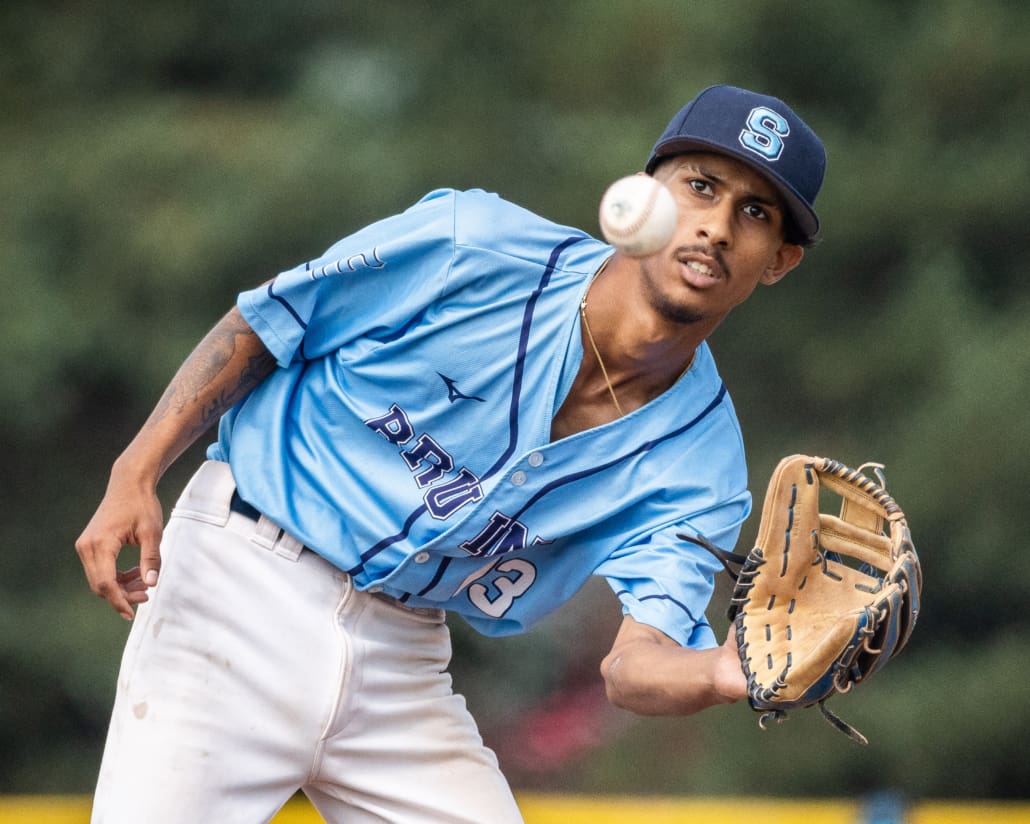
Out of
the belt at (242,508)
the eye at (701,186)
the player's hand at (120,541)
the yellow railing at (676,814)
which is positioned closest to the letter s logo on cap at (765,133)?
the eye at (701,186)

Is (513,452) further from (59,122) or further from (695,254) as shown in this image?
(59,122)

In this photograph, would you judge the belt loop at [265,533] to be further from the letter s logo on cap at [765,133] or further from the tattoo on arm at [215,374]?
the letter s logo on cap at [765,133]

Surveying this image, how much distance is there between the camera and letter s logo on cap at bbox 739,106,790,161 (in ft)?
9.21

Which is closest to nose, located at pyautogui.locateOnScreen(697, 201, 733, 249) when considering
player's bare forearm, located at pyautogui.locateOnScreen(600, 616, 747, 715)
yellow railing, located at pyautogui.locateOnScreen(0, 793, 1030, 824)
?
player's bare forearm, located at pyautogui.locateOnScreen(600, 616, 747, 715)

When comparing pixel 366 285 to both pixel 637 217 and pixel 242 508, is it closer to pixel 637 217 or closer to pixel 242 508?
pixel 242 508

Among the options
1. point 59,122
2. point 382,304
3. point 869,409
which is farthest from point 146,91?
point 382,304

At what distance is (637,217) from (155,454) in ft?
3.20

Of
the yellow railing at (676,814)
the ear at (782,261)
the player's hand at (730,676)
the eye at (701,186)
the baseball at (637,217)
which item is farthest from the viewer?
the yellow railing at (676,814)

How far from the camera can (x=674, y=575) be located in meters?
2.86

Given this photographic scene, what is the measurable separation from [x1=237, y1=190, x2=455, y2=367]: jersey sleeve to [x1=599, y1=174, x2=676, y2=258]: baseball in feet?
1.24

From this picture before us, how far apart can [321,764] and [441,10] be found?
673cm

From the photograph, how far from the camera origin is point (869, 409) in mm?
8141

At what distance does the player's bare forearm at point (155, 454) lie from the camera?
278cm

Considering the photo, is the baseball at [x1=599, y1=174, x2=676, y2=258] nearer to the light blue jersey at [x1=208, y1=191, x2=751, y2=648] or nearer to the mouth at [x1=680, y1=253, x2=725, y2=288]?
the mouth at [x1=680, y1=253, x2=725, y2=288]
